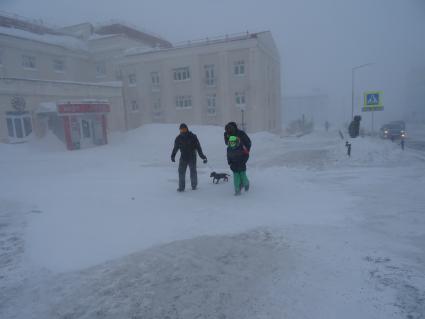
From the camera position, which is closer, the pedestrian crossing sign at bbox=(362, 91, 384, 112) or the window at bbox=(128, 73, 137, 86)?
the pedestrian crossing sign at bbox=(362, 91, 384, 112)

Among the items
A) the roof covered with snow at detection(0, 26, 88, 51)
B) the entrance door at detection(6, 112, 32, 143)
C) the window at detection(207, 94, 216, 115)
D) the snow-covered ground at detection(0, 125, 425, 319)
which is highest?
the roof covered with snow at detection(0, 26, 88, 51)

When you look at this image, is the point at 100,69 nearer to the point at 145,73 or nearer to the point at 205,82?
the point at 145,73

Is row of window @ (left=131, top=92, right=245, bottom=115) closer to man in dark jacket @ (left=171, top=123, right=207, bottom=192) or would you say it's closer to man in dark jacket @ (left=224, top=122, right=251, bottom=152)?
man in dark jacket @ (left=171, top=123, right=207, bottom=192)

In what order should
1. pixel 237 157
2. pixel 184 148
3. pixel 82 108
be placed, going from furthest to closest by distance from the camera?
pixel 82 108, pixel 184 148, pixel 237 157

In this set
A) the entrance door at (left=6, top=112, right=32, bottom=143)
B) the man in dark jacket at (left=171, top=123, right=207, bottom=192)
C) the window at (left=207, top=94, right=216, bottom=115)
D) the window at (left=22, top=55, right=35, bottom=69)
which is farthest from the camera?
the window at (left=207, top=94, right=216, bottom=115)

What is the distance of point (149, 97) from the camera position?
3434 cm

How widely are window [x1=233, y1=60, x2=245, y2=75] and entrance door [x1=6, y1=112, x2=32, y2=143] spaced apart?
811 inches

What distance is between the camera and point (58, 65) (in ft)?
110

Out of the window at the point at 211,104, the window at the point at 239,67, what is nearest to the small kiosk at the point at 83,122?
the window at the point at 211,104

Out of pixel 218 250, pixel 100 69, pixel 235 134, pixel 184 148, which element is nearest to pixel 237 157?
pixel 235 134

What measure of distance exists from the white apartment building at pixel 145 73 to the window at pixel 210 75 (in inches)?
4.4

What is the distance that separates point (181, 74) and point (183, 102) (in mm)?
3400

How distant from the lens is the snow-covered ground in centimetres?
277

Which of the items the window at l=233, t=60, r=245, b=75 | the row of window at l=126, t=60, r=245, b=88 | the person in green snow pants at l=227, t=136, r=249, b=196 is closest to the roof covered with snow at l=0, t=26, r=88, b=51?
the row of window at l=126, t=60, r=245, b=88
